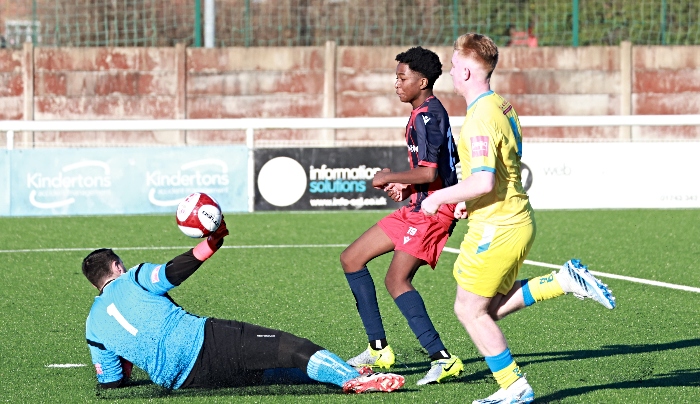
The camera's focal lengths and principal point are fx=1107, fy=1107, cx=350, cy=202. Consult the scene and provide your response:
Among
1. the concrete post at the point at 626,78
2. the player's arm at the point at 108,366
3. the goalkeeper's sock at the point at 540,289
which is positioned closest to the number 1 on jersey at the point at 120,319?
the player's arm at the point at 108,366

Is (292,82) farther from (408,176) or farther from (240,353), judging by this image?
(240,353)

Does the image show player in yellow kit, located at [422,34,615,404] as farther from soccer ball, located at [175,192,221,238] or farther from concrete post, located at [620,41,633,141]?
concrete post, located at [620,41,633,141]

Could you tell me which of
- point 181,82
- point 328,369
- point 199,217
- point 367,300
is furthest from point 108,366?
point 181,82

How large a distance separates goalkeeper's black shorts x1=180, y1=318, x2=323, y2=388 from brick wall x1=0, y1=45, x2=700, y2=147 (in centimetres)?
1580

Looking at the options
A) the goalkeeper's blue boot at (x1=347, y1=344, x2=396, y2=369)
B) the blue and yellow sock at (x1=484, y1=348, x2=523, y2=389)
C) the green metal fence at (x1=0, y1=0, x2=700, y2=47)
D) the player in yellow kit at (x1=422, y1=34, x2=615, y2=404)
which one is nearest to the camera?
the player in yellow kit at (x1=422, y1=34, x2=615, y2=404)

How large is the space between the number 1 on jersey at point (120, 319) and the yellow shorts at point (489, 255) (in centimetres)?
172

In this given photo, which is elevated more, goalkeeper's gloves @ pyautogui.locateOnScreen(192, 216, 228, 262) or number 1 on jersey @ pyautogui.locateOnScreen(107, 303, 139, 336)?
goalkeeper's gloves @ pyautogui.locateOnScreen(192, 216, 228, 262)

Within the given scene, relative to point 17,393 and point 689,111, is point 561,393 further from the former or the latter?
point 689,111

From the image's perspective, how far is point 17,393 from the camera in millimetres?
6055

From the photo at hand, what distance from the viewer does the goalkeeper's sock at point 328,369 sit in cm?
582

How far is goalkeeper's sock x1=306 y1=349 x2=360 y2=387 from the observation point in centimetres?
582

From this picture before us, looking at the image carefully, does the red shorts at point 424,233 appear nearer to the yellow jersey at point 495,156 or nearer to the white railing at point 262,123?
the yellow jersey at point 495,156

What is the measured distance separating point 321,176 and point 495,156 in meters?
11.2

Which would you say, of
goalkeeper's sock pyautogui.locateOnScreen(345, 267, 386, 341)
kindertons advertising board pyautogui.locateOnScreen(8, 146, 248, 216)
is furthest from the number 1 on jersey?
kindertons advertising board pyautogui.locateOnScreen(8, 146, 248, 216)
